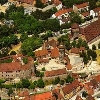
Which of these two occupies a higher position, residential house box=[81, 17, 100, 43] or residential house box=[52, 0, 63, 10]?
residential house box=[52, 0, 63, 10]

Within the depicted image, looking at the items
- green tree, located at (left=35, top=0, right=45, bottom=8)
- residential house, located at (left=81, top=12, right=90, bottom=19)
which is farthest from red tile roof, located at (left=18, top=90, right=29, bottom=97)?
green tree, located at (left=35, top=0, right=45, bottom=8)

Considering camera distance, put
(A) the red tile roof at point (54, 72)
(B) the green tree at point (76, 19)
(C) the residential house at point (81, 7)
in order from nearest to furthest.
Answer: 1. (A) the red tile roof at point (54, 72)
2. (B) the green tree at point (76, 19)
3. (C) the residential house at point (81, 7)

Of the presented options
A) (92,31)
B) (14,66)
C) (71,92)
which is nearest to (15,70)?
(14,66)

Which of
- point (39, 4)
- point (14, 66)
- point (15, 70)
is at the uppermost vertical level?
point (39, 4)

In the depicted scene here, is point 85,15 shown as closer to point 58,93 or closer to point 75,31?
point 75,31

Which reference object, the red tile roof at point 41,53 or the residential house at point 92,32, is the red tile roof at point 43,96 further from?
the residential house at point 92,32

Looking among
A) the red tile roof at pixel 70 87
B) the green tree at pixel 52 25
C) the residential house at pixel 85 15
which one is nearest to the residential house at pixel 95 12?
the residential house at pixel 85 15

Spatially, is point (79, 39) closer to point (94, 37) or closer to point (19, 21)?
point (94, 37)

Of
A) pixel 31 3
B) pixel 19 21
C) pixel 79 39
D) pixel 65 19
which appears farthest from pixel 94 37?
pixel 31 3

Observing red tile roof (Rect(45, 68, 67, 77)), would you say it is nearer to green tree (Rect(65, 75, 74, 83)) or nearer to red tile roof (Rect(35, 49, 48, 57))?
green tree (Rect(65, 75, 74, 83))
